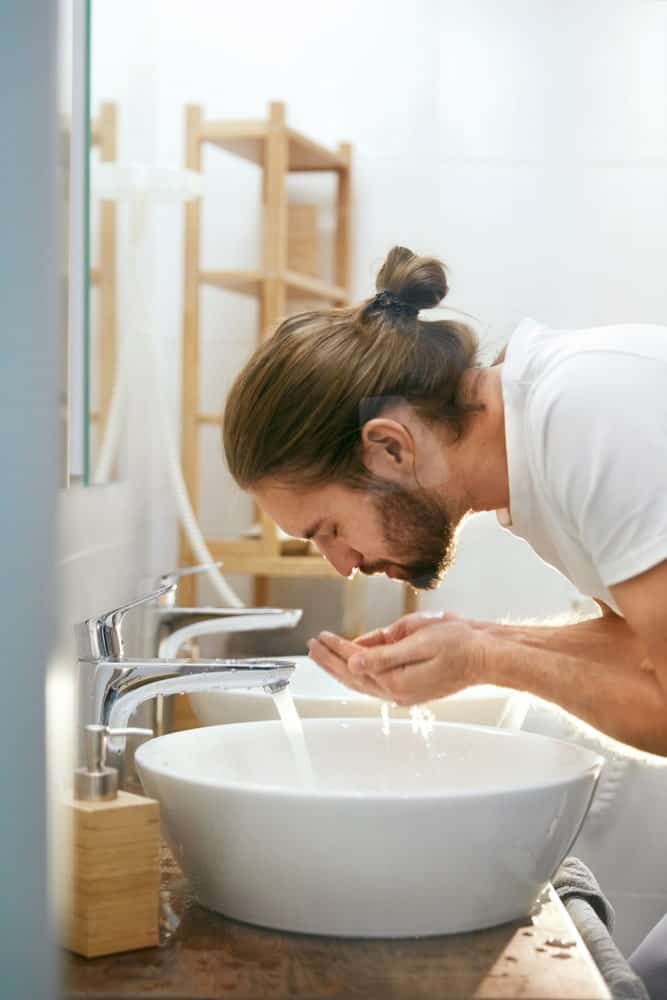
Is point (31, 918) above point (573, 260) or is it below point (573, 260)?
below

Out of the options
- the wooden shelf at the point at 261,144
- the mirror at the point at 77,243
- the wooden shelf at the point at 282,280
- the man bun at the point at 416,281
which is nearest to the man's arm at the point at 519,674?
the man bun at the point at 416,281

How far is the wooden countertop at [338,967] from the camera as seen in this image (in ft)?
2.56

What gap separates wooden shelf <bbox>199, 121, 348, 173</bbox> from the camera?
2.07m

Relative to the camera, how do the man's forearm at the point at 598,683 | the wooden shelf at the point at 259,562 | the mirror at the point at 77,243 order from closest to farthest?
1. the man's forearm at the point at 598,683
2. the mirror at the point at 77,243
3. the wooden shelf at the point at 259,562

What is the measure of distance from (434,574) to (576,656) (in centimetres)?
19

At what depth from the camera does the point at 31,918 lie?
445 mm

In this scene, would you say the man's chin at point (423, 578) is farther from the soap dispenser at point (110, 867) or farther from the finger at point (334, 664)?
the soap dispenser at point (110, 867)

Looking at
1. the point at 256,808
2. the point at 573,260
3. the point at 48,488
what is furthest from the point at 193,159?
the point at 48,488

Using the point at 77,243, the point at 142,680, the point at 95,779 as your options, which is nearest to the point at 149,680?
the point at 142,680

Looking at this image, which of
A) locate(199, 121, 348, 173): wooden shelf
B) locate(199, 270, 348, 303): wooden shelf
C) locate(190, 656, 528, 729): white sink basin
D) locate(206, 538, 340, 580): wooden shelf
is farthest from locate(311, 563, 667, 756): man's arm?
locate(199, 121, 348, 173): wooden shelf

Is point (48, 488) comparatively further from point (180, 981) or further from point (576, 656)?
point (576, 656)

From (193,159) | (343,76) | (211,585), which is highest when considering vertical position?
(343,76)

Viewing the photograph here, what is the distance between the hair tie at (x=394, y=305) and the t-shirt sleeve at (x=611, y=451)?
19 cm

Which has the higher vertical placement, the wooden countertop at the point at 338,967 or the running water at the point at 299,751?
the running water at the point at 299,751
